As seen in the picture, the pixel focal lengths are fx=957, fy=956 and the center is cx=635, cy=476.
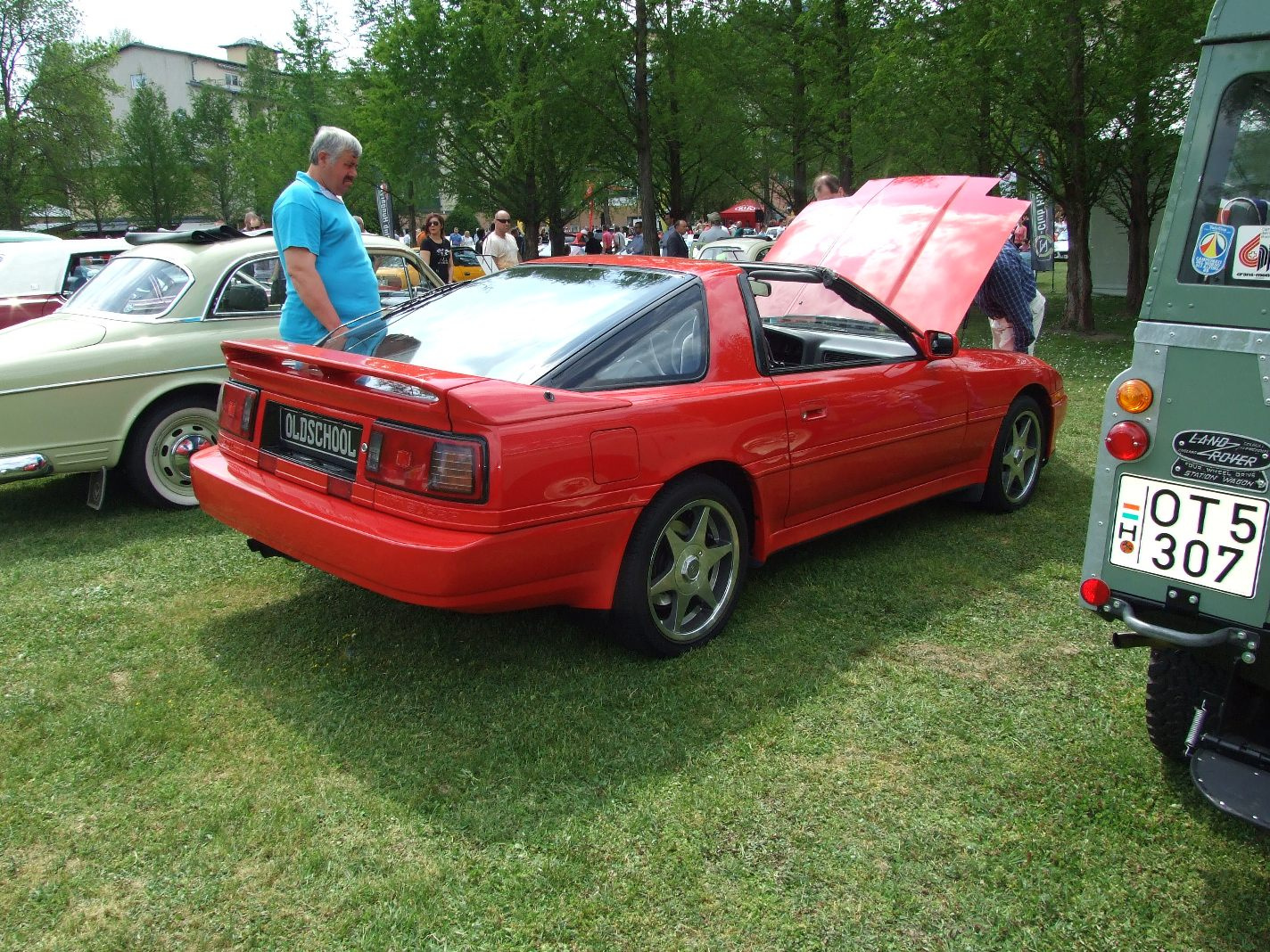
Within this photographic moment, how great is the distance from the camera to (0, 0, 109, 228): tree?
36906 mm

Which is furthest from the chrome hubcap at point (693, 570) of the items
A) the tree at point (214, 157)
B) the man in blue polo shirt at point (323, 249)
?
the tree at point (214, 157)

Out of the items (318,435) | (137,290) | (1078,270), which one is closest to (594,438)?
(318,435)

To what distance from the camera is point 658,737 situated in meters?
3.12

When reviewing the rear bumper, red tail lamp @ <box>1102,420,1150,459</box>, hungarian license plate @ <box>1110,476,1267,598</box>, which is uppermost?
red tail lamp @ <box>1102,420,1150,459</box>

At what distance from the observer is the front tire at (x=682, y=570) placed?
136 inches

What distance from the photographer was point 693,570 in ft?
12.1

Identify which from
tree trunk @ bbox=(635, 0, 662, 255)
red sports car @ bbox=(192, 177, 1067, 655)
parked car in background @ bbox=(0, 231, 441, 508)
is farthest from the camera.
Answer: tree trunk @ bbox=(635, 0, 662, 255)

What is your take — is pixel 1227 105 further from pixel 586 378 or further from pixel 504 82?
pixel 504 82

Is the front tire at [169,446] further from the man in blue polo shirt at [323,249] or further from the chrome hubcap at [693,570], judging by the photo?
the chrome hubcap at [693,570]

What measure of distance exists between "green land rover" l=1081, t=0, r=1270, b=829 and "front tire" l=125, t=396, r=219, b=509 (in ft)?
16.2

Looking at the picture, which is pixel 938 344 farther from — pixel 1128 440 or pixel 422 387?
pixel 422 387

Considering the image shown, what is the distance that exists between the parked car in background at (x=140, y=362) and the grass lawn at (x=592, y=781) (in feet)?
A: 3.58

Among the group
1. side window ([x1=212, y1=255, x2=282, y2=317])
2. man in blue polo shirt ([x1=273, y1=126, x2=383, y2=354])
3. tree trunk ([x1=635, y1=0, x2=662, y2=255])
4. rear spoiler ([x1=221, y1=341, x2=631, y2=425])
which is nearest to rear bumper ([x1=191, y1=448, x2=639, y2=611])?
rear spoiler ([x1=221, y1=341, x2=631, y2=425])

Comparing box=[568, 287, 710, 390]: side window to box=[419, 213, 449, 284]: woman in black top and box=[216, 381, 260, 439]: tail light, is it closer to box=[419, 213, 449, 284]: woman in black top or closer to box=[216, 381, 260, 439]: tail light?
box=[216, 381, 260, 439]: tail light
